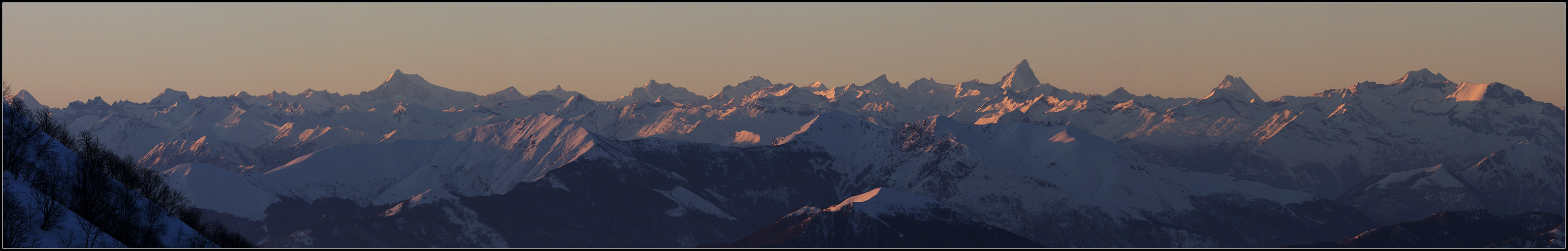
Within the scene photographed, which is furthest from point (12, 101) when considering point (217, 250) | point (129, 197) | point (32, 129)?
point (217, 250)

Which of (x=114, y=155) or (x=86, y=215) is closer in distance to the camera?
(x=86, y=215)

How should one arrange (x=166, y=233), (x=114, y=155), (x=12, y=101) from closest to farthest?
(x=166, y=233) < (x=12, y=101) < (x=114, y=155)

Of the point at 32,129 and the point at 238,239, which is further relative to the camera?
the point at 238,239

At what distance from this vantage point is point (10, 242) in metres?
116

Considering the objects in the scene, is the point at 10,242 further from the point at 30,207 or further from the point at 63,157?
the point at 63,157

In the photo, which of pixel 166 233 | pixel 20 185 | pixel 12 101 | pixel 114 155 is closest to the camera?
pixel 20 185

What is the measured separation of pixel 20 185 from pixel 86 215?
6.55 m

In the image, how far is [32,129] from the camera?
495 ft

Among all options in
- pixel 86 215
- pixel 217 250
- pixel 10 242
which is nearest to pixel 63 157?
pixel 86 215

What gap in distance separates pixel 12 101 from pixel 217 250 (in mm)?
50369

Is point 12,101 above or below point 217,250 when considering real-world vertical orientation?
above

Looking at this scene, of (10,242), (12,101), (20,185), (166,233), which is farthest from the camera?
(12,101)

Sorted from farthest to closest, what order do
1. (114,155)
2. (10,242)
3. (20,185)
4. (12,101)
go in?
(114,155), (12,101), (20,185), (10,242)

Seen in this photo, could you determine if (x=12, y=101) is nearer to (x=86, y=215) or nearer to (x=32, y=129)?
(x=32, y=129)
